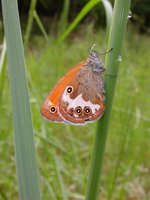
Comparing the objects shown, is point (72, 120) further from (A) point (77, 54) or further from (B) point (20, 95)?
(A) point (77, 54)

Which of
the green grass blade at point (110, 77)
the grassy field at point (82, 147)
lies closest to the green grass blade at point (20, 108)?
the green grass blade at point (110, 77)

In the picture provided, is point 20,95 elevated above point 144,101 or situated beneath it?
elevated above

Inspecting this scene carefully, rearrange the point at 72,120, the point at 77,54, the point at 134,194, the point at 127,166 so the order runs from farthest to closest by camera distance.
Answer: the point at 77,54
the point at 127,166
the point at 134,194
the point at 72,120

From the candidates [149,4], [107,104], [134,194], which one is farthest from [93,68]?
[149,4]

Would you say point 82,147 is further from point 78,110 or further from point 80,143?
point 78,110

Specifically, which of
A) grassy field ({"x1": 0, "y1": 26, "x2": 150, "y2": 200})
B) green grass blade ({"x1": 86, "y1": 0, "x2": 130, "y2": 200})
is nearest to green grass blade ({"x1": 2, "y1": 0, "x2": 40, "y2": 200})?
green grass blade ({"x1": 86, "y1": 0, "x2": 130, "y2": 200})

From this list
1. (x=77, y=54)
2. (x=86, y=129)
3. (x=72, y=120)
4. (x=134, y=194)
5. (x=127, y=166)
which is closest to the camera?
(x=72, y=120)
